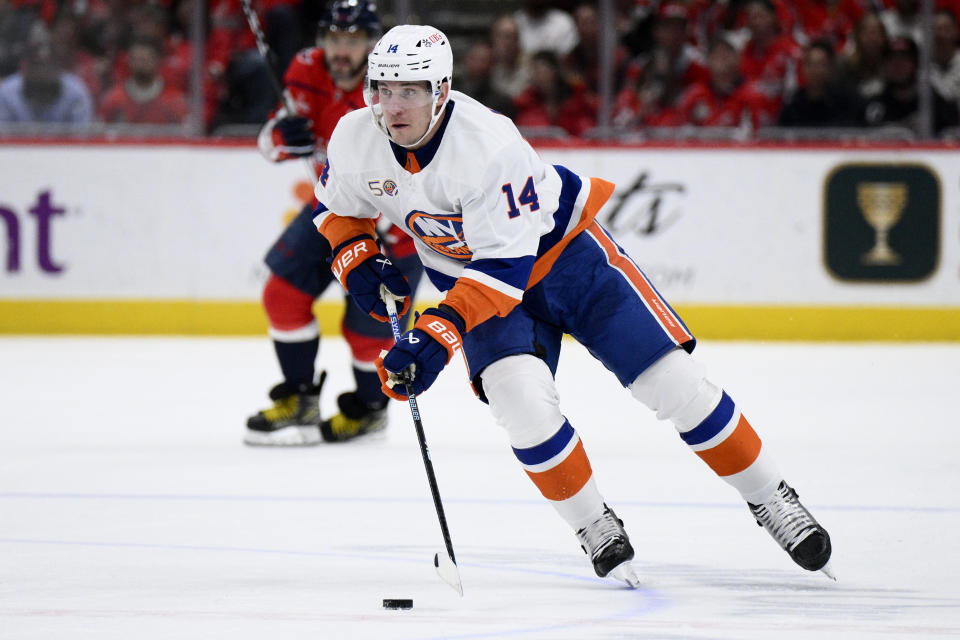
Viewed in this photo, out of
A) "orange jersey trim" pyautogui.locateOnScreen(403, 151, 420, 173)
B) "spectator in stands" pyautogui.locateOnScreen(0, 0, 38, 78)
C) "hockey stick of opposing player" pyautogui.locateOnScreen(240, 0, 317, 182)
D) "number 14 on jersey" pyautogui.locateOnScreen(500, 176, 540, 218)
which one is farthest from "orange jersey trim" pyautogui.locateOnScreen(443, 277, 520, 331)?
"spectator in stands" pyautogui.locateOnScreen(0, 0, 38, 78)

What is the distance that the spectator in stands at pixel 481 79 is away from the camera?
28.0ft

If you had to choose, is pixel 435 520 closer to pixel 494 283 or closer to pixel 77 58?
pixel 494 283

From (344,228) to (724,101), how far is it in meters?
5.15

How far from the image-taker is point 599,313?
3.38 meters

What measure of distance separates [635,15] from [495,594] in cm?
587

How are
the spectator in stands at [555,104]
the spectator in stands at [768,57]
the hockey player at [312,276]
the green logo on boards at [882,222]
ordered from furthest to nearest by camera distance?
1. the spectator in stands at [555,104]
2. the spectator in stands at [768,57]
3. the green logo on boards at [882,222]
4. the hockey player at [312,276]

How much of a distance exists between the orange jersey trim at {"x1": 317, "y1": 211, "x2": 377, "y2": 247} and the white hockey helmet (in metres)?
0.39

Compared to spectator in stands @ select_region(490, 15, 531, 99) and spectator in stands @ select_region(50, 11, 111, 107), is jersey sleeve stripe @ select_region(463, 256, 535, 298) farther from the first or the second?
spectator in stands @ select_region(50, 11, 111, 107)

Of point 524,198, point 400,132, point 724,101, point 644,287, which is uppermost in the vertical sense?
point 400,132

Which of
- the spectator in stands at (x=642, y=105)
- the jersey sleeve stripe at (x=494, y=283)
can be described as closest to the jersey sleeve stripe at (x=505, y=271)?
the jersey sleeve stripe at (x=494, y=283)

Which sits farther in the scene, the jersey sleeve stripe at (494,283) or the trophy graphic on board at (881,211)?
the trophy graphic on board at (881,211)

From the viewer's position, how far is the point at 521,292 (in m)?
3.18

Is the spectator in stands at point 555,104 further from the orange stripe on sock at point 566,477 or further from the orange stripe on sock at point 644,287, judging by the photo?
the orange stripe on sock at point 566,477

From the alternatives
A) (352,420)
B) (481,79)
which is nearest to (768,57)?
(481,79)
